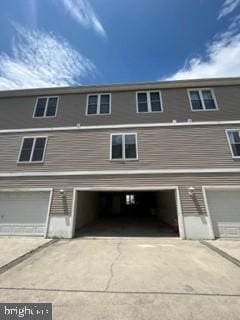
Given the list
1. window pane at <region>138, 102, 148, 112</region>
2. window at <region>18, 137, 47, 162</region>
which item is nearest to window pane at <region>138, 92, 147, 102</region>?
window pane at <region>138, 102, 148, 112</region>

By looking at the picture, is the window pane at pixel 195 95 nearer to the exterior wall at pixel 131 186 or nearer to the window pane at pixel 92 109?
the exterior wall at pixel 131 186

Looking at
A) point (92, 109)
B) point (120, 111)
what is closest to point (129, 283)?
point (120, 111)

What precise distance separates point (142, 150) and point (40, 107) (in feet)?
22.5

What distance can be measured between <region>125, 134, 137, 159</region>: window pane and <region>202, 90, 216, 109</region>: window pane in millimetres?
4650

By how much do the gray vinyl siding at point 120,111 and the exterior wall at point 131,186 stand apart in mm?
3255

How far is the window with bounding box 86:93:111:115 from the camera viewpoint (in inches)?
406

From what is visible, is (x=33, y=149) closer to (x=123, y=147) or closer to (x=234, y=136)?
(x=123, y=147)

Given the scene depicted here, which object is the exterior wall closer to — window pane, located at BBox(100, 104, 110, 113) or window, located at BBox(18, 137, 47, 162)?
window, located at BBox(18, 137, 47, 162)

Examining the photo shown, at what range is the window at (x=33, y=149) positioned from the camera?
9445mm

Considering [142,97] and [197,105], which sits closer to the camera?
[197,105]

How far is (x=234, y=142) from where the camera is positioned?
9008mm

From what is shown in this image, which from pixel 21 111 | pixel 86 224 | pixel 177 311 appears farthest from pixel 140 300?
pixel 21 111

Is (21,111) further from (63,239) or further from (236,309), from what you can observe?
(236,309)

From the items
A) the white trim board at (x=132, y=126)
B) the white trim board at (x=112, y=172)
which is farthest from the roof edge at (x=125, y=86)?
the white trim board at (x=112, y=172)
